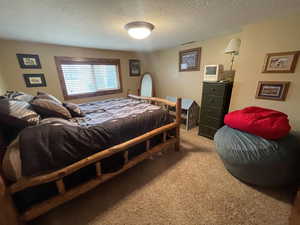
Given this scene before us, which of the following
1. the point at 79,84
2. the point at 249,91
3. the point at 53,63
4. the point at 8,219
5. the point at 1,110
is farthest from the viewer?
the point at 79,84

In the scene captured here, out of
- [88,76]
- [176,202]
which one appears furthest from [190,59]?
[176,202]

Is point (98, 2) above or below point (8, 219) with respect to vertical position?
above

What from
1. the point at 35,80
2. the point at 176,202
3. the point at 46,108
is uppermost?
the point at 35,80

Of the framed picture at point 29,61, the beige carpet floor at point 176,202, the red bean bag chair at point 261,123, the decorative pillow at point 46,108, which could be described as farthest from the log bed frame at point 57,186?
the framed picture at point 29,61

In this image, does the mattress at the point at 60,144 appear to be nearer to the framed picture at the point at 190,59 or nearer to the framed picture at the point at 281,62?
the framed picture at the point at 281,62

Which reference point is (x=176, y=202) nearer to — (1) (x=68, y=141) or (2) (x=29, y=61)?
(1) (x=68, y=141)

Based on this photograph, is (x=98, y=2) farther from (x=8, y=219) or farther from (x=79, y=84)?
(x=79, y=84)

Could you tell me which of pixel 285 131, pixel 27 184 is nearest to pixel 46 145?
pixel 27 184

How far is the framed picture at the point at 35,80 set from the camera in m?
2.55

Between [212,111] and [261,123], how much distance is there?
1041 mm

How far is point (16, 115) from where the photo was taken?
1097 millimetres

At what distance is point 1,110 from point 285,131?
280 cm

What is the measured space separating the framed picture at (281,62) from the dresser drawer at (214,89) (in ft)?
1.99

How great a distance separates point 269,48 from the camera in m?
1.85
